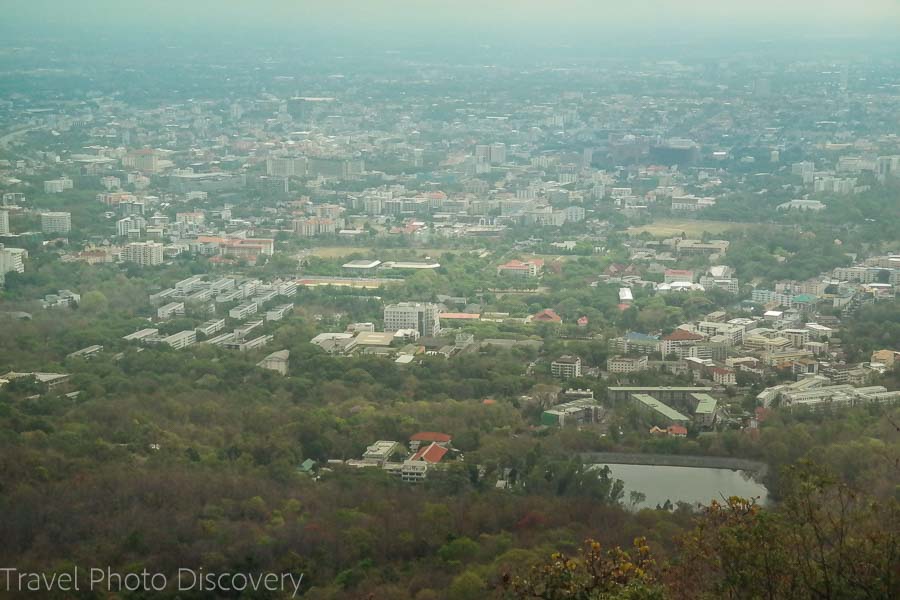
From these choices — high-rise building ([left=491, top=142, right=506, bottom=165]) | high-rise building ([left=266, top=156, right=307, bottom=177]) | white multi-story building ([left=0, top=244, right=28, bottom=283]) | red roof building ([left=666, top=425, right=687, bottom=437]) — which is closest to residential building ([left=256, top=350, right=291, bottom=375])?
red roof building ([left=666, top=425, right=687, bottom=437])

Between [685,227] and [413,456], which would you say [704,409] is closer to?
[413,456]

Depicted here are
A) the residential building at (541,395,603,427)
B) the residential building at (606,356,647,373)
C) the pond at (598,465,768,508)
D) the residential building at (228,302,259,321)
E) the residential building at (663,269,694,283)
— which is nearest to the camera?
the pond at (598,465,768,508)

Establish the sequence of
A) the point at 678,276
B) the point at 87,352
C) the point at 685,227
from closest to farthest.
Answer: the point at 87,352 < the point at 678,276 < the point at 685,227

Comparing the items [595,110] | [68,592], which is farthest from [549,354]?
[595,110]

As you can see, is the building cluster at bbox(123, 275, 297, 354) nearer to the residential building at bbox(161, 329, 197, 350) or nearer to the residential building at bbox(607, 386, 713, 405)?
the residential building at bbox(161, 329, 197, 350)

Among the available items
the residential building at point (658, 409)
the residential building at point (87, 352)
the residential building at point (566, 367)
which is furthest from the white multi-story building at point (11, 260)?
the residential building at point (658, 409)

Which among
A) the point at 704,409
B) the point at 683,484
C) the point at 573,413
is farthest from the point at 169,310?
the point at 683,484
